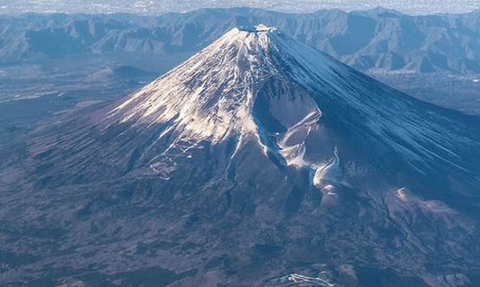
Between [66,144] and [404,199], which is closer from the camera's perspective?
[404,199]

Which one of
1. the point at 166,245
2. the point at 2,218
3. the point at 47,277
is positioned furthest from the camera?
the point at 2,218

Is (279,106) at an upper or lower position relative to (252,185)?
upper

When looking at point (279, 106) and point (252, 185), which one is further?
point (279, 106)

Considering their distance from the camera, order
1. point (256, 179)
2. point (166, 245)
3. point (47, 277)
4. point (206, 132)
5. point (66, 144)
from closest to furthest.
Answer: point (47, 277) < point (166, 245) < point (256, 179) < point (206, 132) < point (66, 144)

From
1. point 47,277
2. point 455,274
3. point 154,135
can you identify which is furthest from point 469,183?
point 47,277

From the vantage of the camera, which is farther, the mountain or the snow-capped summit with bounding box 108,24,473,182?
the snow-capped summit with bounding box 108,24,473,182

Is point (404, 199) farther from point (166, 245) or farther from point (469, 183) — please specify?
point (166, 245)

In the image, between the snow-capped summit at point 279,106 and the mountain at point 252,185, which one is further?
the snow-capped summit at point 279,106

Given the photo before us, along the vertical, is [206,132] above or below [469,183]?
above
